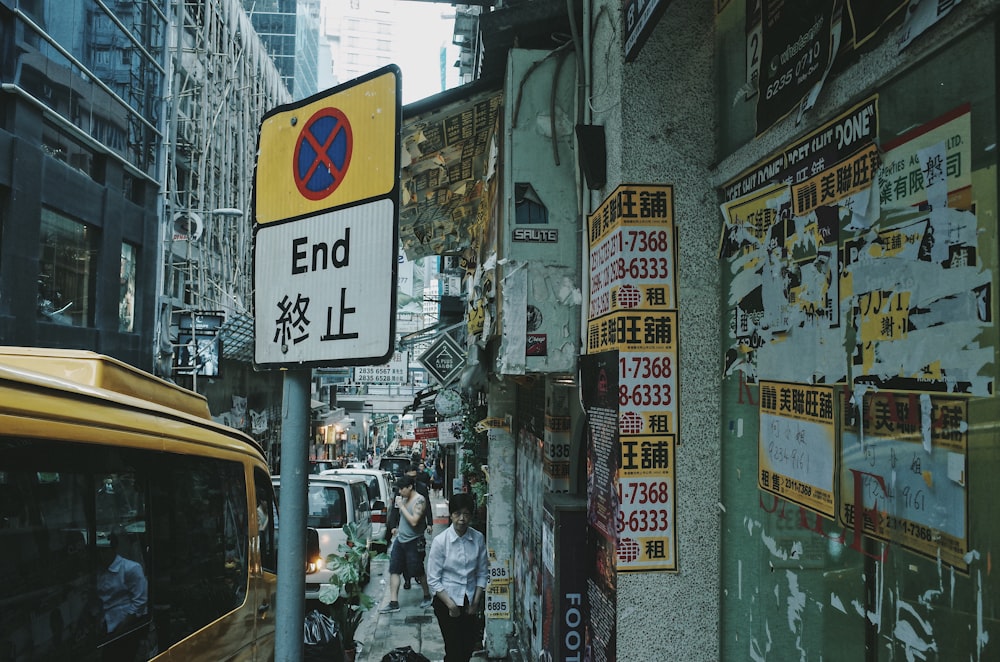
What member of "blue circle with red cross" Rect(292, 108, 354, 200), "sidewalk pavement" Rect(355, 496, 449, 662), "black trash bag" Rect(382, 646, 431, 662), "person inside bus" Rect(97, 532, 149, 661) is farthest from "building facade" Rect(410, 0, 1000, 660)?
"sidewalk pavement" Rect(355, 496, 449, 662)

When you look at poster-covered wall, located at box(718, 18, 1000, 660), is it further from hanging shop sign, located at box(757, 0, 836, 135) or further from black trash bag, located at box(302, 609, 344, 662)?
black trash bag, located at box(302, 609, 344, 662)

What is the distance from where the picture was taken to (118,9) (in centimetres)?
1895

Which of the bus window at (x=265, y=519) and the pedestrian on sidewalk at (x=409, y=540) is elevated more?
the bus window at (x=265, y=519)

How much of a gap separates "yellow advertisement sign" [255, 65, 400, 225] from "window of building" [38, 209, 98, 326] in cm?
1577

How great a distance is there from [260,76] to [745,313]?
123 ft

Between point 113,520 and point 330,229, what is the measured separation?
1.53 metres

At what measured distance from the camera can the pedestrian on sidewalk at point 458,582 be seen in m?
6.98

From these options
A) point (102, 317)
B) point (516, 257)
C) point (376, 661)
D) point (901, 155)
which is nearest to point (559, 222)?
point (516, 257)

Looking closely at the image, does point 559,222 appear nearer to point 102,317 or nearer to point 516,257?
point 516,257

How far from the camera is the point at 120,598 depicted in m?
2.81

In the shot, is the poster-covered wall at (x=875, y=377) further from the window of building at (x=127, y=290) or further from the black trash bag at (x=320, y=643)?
the window of building at (x=127, y=290)

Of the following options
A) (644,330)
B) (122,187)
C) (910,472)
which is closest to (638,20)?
(644,330)

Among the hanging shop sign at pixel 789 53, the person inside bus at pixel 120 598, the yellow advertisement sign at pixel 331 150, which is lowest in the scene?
the person inside bus at pixel 120 598

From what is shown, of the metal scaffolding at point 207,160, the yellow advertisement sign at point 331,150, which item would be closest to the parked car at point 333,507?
the yellow advertisement sign at point 331,150
